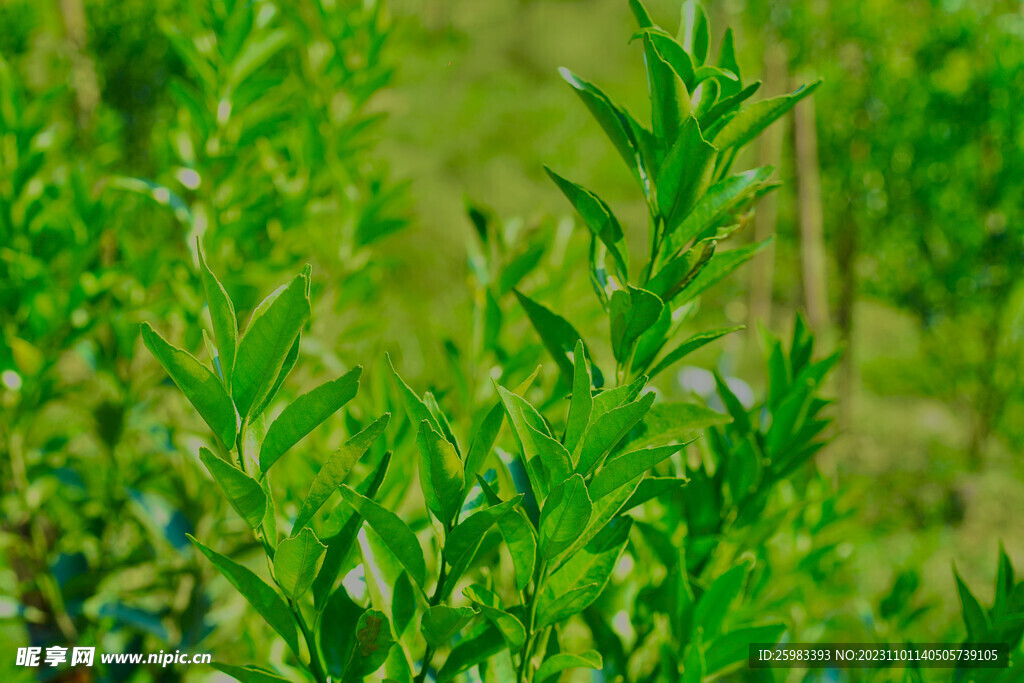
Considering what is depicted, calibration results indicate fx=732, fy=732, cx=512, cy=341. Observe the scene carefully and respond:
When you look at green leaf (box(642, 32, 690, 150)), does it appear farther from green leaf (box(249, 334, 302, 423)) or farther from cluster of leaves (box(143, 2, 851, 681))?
green leaf (box(249, 334, 302, 423))

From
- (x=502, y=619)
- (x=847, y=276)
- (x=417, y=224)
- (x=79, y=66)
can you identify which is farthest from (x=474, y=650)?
(x=847, y=276)

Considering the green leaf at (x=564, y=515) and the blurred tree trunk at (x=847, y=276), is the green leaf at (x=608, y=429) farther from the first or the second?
the blurred tree trunk at (x=847, y=276)

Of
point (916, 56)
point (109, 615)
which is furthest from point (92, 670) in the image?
point (916, 56)

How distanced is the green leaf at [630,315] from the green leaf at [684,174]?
5 cm

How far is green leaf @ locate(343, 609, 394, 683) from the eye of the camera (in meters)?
0.31

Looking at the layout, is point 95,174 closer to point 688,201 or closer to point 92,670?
point 92,670

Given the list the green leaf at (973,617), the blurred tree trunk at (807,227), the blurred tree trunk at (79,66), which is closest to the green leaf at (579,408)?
the green leaf at (973,617)

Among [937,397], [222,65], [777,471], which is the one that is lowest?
[937,397]

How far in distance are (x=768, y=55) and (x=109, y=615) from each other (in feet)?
9.10

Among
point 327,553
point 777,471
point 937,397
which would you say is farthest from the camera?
point 937,397

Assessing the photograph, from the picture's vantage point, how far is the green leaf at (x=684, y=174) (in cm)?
32

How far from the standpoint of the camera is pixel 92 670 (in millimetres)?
632

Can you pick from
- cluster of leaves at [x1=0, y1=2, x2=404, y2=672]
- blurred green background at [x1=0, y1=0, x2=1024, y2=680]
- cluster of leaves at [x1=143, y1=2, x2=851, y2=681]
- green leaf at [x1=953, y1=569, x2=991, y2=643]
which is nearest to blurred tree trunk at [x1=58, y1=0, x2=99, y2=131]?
blurred green background at [x1=0, y1=0, x2=1024, y2=680]

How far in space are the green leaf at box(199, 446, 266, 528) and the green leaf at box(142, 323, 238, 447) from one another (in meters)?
0.02
